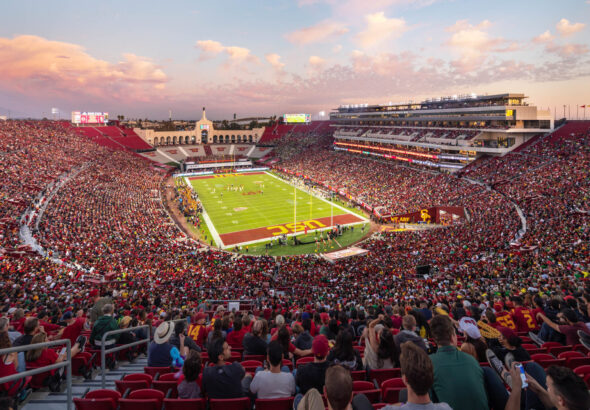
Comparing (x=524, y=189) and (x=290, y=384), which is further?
(x=524, y=189)

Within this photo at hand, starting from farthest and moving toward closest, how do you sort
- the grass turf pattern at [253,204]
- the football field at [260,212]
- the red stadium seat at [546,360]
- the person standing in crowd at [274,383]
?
1. the grass turf pattern at [253,204]
2. the football field at [260,212]
3. the red stadium seat at [546,360]
4. the person standing in crowd at [274,383]

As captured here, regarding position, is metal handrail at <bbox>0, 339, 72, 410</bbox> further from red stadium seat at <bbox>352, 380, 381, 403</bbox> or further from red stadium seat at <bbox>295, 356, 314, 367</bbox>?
red stadium seat at <bbox>352, 380, 381, 403</bbox>

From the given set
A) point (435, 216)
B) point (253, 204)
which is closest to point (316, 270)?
point (435, 216)

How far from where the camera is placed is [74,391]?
5629 millimetres

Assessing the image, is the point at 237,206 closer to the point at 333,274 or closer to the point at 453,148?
the point at 333,274

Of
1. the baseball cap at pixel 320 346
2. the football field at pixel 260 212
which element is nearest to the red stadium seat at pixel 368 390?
the baseball cap at pixel 320 346

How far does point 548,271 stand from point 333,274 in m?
12.0

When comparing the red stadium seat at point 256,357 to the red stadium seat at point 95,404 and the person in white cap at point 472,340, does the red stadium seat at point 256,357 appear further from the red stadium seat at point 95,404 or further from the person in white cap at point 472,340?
the person in white cap at point 472,340

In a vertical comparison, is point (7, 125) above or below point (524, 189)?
above

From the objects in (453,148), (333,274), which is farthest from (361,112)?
(333,274)

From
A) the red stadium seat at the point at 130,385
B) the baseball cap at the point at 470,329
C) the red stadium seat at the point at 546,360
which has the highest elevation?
the baseball cap at the point at 470,329

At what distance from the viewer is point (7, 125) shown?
193ft

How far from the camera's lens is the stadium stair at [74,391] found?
4963 millimetres

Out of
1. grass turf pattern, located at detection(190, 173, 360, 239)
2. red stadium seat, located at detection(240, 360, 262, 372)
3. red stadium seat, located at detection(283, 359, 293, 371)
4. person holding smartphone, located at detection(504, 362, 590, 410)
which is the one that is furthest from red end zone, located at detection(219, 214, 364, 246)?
person holding smartphone, located at detection(504, 362, 590, 410)
